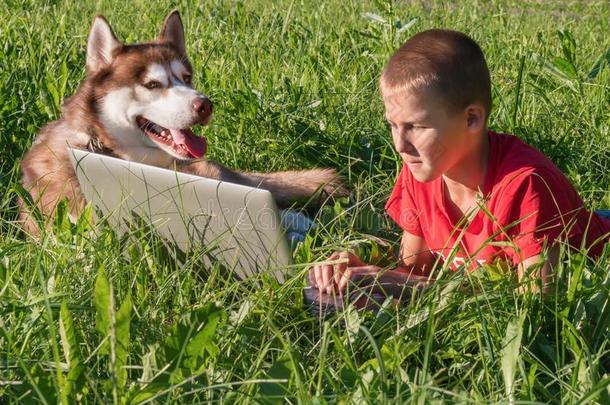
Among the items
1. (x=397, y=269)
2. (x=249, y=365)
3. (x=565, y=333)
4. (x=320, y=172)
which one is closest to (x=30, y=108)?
(x=320, y=172)

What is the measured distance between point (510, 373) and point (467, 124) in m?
1.00

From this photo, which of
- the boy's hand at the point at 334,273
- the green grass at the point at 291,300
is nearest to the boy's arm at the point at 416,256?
the green grass at the point at 291,300

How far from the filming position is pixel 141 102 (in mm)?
4023

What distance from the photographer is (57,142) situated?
3.85m

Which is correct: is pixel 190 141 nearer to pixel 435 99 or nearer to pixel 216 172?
pixel 216 172

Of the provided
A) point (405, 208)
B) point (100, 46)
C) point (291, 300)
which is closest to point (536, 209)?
point (405, 208)

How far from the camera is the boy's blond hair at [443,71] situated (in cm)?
277

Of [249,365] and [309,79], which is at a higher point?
[249,365]

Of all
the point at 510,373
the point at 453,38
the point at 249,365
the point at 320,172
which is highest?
the point at 453,38

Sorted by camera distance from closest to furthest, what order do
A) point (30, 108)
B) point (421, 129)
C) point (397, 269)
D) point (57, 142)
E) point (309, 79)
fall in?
point (421, 129)
point (397, 269)
point (57, 142)
point (30, 108)
point (309, 79)

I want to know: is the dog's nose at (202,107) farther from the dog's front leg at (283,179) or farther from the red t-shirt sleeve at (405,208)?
the red t-shirt sleeve at (405,208)

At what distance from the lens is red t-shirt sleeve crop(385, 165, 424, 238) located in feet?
10.5

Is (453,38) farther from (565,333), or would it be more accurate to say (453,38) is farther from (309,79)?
(309,79)

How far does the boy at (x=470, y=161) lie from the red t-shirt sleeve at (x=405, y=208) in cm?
24
